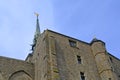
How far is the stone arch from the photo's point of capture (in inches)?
1320

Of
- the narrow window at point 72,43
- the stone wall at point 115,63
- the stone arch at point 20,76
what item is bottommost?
the stone arch at point 20,76

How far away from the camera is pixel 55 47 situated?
34.1 metres

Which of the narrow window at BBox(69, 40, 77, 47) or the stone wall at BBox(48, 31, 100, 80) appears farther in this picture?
the narrow window at BBox(69, 40, 77, 47)

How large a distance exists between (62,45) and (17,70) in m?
6.45

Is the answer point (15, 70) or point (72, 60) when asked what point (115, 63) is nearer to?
point (72, 60)

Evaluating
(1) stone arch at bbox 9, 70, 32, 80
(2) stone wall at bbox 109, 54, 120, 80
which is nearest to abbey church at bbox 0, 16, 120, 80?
(1) stone arch at bbox 9, 70, 32, 80

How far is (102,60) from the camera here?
36125 mm

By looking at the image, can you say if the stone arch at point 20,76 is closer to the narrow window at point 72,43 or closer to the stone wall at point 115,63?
the narrow window at point 72,43

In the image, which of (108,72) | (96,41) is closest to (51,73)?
(108,72)

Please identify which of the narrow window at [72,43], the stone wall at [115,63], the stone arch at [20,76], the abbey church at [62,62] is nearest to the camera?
the abbey church at [62,62]

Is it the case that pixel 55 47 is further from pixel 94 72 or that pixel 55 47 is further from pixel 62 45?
pixel 94 72

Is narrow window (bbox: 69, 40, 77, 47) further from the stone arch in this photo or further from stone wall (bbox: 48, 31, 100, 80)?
the stone arch

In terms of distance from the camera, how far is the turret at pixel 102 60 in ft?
113

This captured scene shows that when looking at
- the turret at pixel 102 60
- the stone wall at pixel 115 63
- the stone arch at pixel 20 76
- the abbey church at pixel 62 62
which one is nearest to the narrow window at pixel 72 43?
the abbey church at pixel 62 62
